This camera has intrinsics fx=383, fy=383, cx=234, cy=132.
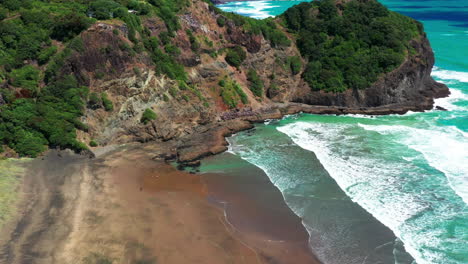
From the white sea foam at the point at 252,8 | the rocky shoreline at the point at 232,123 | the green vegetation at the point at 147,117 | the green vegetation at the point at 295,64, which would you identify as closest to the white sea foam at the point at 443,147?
the rocky shoreline at the point at 232,123

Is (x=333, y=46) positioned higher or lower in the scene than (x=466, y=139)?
higher

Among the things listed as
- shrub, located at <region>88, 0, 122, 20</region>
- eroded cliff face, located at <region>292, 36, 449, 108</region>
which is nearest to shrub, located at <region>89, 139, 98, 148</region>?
shrub, located at <region>88, 0, 122, 20</region>

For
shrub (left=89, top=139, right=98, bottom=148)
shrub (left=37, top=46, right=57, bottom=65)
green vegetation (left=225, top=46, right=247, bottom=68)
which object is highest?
shrub (left=37, top=46, right=57, bottom=65)

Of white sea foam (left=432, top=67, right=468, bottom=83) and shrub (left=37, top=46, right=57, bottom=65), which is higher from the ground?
shrub (left=37, top=46, right=57, bottom=65)

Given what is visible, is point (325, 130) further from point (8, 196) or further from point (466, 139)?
point (8, 196)

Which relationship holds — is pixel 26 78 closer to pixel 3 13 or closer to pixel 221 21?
pixel 3 13

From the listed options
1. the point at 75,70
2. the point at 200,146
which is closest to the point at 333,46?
the point at 200,146

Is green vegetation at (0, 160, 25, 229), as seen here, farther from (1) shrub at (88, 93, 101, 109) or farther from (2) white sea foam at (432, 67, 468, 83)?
(2) white sea foam at (432, 67, 468, 83)
